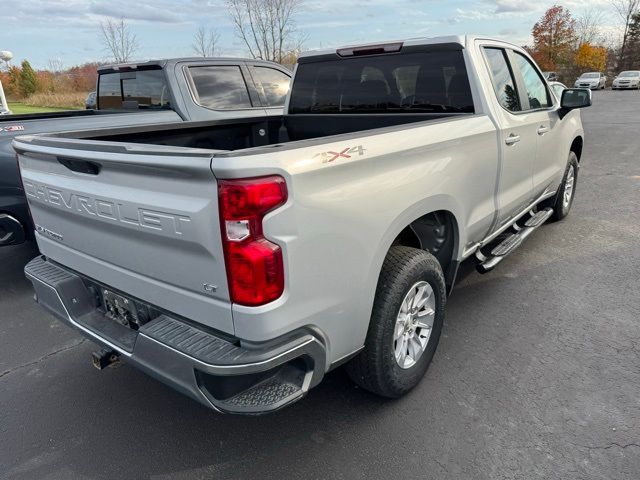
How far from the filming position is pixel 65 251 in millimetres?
2646

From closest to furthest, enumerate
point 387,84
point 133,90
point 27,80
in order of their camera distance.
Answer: point 387,84 → point 133,90 → point 27,80

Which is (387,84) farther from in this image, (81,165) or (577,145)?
(577,145)

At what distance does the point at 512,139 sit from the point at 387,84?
40.5 inches

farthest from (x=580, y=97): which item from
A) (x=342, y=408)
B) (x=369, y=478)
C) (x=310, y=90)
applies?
(x=369, y=478)

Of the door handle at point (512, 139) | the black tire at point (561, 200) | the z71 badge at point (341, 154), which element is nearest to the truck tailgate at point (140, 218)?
the z71 badge at point (341, 154)

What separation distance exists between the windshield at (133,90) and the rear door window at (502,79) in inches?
149

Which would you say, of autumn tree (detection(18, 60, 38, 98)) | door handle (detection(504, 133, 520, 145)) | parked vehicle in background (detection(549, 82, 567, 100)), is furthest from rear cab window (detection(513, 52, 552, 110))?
autumn tree (detection(18, 60, 38, 98))

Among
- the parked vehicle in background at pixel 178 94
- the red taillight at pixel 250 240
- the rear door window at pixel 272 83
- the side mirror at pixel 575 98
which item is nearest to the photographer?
the red taillight at pixel 250 240

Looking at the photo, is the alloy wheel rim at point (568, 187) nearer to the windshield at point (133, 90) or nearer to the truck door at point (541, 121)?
the truck door at point (541, 121)

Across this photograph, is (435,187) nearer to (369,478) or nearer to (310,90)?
(369,478)

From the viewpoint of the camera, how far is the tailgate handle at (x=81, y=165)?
218 cm

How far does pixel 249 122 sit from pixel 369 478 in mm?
3000

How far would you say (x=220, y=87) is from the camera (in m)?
6.05

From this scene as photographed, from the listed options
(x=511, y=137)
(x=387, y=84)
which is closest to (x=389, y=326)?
(x=511, y=137)
